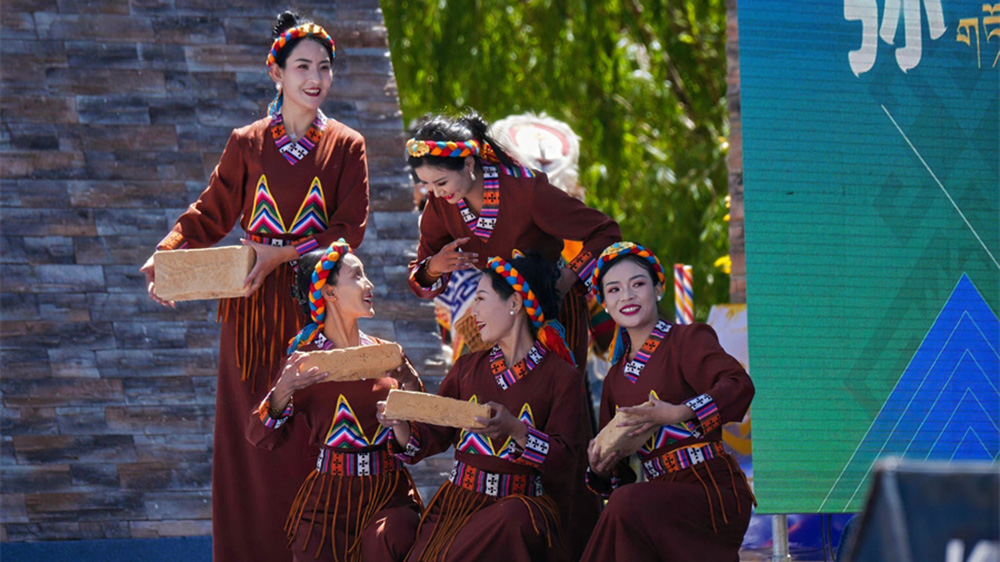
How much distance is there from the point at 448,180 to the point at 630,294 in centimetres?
74

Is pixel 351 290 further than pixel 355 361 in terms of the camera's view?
Yes

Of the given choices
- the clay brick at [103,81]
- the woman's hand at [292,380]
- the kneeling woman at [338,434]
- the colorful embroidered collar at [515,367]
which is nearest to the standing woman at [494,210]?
the colorful embroidered collar at [515,367]

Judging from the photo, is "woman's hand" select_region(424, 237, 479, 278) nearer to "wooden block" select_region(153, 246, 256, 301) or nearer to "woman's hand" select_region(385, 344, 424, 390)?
"woman's hand" select_region(385, 344, 424, 390)

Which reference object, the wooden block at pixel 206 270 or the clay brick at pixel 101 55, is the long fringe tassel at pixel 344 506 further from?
the clay brick at pixel 101 55

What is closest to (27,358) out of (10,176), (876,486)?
(10,176)

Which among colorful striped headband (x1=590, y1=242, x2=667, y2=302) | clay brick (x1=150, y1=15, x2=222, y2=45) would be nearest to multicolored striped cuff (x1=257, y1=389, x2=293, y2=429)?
colorful striped headband (x1=590, y1=242, x2=667, y2=302)

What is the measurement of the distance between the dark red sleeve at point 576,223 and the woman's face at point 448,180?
0.23m

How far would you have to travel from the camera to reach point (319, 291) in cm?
389

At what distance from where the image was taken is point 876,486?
1.77 m

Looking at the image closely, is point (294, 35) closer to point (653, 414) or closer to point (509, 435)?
point (509, 435)

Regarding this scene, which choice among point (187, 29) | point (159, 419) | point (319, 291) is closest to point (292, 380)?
point (319, 291)

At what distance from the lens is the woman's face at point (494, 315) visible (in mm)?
3871

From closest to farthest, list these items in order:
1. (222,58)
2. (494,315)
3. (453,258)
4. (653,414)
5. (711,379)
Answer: (653,414) < (711,379) < (494,315) < (453,258) < (222,58)

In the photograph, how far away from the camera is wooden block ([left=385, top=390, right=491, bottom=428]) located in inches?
139
